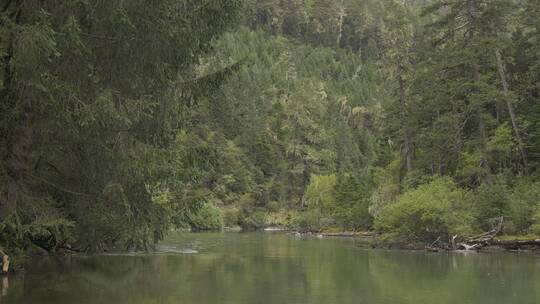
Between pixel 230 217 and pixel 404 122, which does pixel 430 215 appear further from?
pixel 230 217

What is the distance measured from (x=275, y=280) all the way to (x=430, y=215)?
20.1m

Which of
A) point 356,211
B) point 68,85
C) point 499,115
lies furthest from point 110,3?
point 356,211

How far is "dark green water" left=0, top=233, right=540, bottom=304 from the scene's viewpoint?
51.8 ft

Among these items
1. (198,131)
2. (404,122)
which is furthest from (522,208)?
(198,131)

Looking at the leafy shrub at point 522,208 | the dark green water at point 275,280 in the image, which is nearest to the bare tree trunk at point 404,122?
the leafy shrub at point 522,208

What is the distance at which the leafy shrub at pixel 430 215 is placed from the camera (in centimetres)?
3791

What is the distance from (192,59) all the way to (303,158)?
373ft

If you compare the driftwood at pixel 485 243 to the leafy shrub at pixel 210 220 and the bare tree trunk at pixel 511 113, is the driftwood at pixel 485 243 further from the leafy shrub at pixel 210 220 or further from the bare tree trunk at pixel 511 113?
the leafy shrub at pixel 210 220

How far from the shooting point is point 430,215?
37.9m

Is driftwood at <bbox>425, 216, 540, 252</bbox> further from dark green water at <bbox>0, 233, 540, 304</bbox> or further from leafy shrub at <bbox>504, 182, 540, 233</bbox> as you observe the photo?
dark green water at <bbox>0, 233, 540, 304</bbox>

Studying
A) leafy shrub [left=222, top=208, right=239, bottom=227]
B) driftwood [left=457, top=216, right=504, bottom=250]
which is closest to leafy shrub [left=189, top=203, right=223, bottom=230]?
leafy shrub [left=222, top=208, right=239, bottom=227]

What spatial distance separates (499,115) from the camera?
48.3m

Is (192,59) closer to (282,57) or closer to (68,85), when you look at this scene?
(68,85)

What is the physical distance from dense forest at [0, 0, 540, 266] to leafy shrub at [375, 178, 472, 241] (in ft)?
0.41
